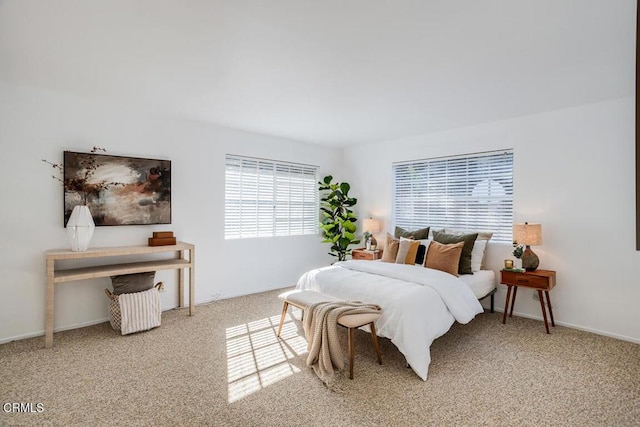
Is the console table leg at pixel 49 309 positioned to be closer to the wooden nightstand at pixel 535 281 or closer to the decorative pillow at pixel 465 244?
the decorative pillow at pixel 465 244

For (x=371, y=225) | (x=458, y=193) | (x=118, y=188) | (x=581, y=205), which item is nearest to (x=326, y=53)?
(x=118, y=188)

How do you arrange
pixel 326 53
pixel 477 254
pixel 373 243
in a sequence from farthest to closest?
pixel 373 243 < pixel 477 254 < pixel 326 53

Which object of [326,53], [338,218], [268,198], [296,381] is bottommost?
[296,381]

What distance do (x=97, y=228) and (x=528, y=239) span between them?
483 centimetres

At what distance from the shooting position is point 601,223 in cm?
342

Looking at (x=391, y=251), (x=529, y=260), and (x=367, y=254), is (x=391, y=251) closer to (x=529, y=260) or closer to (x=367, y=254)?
(x=367, y=254)

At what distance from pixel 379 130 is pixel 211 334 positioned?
11.4 feet

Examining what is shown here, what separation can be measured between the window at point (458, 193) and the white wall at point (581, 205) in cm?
18

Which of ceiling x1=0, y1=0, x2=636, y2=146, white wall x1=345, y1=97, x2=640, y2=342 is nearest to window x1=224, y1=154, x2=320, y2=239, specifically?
ceiling x1=0, y1=0, x2=636, y2=146

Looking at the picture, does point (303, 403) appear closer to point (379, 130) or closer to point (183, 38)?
point (183, 38)

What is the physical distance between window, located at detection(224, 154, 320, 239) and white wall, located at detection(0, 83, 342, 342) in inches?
6.1

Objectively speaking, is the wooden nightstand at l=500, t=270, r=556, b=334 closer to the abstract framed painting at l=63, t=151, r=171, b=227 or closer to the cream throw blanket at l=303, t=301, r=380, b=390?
the cream throw blanket at l=303, t=301, r=380, b=390

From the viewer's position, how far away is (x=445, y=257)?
3.65m

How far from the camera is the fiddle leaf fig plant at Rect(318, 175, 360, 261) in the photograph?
557cm
